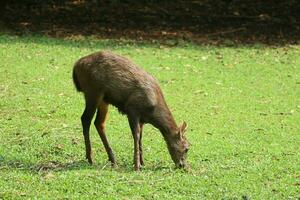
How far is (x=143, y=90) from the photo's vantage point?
7688 millimetres

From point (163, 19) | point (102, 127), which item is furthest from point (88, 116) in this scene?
point (163, 19)

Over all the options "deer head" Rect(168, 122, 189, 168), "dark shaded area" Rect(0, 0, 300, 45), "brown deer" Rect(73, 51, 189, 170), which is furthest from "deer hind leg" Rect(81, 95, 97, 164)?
"dark shaded area" Rect(0, 0, 300, 45)

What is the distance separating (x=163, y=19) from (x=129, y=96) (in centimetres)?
1124

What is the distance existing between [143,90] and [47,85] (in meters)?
4.59

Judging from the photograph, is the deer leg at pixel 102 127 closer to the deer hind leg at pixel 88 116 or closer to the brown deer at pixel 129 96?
the brown deer at pixel 129 96

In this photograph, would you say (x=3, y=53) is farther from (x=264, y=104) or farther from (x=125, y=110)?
(x=125, y=110)

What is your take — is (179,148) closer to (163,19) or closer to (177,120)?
(177,120)

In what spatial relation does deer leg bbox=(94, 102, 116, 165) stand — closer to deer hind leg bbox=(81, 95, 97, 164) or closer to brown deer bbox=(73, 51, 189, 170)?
brown deer bbox=(73, 51, 189, 170)

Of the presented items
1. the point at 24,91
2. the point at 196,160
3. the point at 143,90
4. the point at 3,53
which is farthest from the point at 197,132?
the point at 3,53

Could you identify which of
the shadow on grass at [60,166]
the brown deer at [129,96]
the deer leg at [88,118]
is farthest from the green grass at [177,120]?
the brown deer at [129,96]

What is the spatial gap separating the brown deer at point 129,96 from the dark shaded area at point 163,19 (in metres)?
8.57

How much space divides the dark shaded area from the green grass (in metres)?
1.11

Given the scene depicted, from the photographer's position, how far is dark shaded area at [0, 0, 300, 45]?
1705cm

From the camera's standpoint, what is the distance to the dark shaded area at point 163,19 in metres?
17.0
